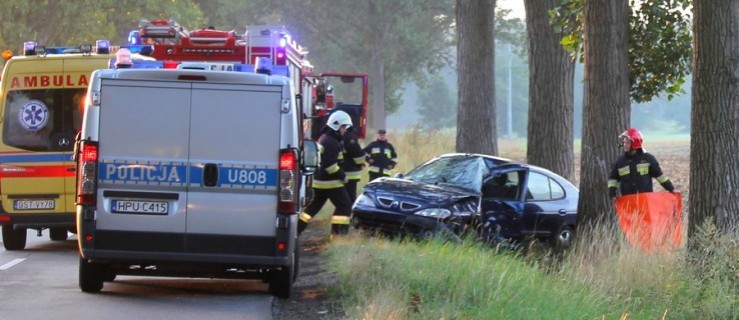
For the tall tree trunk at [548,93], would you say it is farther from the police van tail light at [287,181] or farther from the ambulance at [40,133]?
the police van tail light at [287,181]

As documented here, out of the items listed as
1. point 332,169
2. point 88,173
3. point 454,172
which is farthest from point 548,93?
point 88,173

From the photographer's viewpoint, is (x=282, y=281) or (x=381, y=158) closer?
(x=282, y=281)

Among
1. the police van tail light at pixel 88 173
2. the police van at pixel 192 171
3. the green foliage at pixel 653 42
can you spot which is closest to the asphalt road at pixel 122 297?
the police van at pixel 192 171

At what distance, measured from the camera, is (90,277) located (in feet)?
42.1

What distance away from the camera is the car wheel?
60.2 ft

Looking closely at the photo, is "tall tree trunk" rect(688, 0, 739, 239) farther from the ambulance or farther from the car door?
the ambulance

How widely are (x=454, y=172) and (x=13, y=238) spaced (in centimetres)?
564

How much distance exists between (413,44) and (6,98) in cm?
4339

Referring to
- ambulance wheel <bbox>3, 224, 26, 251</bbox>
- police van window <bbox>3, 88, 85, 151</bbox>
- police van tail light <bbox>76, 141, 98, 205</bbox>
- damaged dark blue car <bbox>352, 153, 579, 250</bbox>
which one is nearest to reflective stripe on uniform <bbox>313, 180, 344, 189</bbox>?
damaged dark blue car <bbox>352, 153, 579, 250</bbox>

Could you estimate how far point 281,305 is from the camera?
1257 centimetres

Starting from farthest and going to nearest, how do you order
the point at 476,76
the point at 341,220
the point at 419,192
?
the point at 476,76 < the point at 341,220 < the point at 419,192

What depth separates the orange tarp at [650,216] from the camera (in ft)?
51.1

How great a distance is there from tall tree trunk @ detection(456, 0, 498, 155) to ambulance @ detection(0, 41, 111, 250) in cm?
995

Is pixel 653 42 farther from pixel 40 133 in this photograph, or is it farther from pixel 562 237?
pixel 40 133
